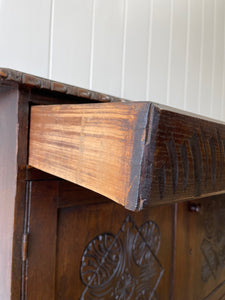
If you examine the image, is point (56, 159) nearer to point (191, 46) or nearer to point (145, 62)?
point (145, 62)

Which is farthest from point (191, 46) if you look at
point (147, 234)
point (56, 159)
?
point (56, 159)

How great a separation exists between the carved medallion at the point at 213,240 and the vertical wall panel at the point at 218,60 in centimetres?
74

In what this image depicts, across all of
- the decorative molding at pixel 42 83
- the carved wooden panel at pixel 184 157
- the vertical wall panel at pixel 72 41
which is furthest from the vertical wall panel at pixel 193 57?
the carved wooden panel at pixel 184 157

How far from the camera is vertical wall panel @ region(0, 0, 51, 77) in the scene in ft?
1.93

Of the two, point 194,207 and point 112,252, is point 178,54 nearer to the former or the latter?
point 194,207

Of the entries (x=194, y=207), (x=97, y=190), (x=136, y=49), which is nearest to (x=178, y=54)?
(x=136, y=49)

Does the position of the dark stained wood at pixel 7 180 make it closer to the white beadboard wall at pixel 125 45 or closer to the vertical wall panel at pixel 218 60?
the white beadboard wall at pixel 125 45

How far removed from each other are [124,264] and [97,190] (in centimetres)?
34

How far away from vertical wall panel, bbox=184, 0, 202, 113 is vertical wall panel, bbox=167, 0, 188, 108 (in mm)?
44

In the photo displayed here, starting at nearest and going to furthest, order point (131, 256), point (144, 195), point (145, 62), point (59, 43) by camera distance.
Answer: point (144, 195) < point (131, 256) < point (59, 43) < point (145, 62)

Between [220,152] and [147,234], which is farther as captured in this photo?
[147,234]

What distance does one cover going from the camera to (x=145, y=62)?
0.98m

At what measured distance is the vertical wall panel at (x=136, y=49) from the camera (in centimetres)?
89

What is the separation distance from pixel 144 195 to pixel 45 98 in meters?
0.26
